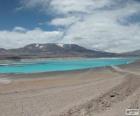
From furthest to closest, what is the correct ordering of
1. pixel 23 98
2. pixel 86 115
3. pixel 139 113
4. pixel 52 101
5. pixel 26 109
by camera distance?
pixel 23 98 → pixel 52 101 → pixel 26 109 → pixel 86 115 → pixel 139 113

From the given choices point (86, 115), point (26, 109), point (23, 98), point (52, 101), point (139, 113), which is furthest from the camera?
point (23, 98)

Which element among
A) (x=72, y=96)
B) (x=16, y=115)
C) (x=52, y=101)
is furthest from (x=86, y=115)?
(x=72, y=96)

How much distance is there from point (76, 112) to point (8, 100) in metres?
6.39

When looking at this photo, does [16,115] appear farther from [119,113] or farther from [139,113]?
[139,113]

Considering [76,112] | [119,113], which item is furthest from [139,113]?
[76,112]

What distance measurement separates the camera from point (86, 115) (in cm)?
1254

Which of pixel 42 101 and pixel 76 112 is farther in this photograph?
pixel 42 101

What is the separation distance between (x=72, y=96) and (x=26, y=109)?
4.83 m

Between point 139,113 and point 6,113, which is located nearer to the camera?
point 139,113

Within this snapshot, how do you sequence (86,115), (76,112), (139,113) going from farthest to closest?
(76,112) → (86,115) → (139,113)

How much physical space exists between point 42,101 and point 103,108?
4879 millimetres

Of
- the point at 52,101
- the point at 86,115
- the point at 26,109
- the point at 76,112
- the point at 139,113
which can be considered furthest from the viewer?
the point at 52,101

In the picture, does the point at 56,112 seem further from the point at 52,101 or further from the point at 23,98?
the point at 23,98

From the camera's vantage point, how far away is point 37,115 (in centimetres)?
1368
